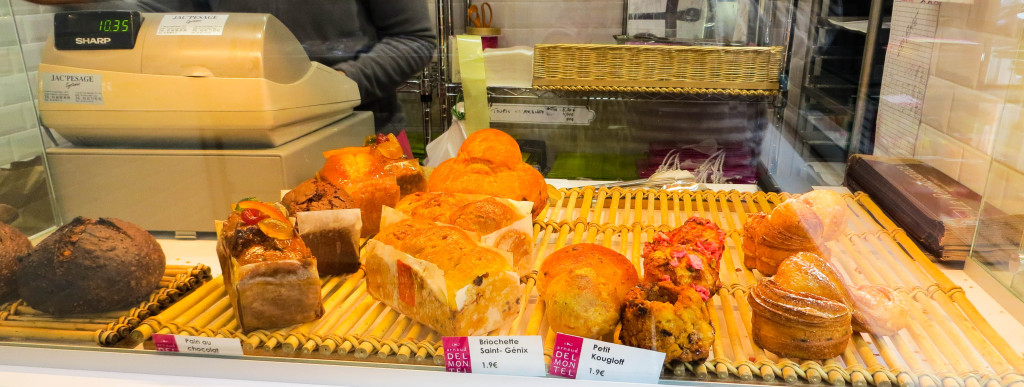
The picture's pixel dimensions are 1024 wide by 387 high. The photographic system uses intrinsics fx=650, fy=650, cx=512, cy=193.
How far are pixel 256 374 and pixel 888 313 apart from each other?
0.92m

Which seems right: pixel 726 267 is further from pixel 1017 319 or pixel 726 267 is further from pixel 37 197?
pixel 37 197

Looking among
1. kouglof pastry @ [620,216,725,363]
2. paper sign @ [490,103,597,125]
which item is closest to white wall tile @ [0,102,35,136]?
paper sign @ [490,103,597,125]

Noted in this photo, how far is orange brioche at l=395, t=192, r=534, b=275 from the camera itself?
1127 millimetres

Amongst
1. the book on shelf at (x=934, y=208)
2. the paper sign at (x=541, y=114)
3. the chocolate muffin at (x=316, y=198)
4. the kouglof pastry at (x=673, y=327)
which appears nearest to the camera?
the kouglof pastry at (x=673, y=327)

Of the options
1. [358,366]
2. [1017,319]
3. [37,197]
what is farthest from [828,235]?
[37,197]

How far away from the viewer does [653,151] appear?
1355mm

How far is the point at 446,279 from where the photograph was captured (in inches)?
37.2

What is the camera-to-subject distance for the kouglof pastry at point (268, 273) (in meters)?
0.99

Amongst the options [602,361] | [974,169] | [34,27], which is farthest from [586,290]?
[34,27]

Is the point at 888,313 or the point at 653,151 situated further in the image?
the point at 653,151

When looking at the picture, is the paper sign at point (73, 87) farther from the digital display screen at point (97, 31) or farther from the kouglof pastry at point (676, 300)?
the kouglof pastry at point (676, 300)

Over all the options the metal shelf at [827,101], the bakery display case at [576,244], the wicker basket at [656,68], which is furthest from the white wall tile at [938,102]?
the wicker basket at [656,68]

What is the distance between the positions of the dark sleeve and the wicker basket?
0.22 m

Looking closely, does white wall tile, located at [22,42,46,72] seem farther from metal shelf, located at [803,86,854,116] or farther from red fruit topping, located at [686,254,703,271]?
metal shelf, located at [803,86,854,116]
